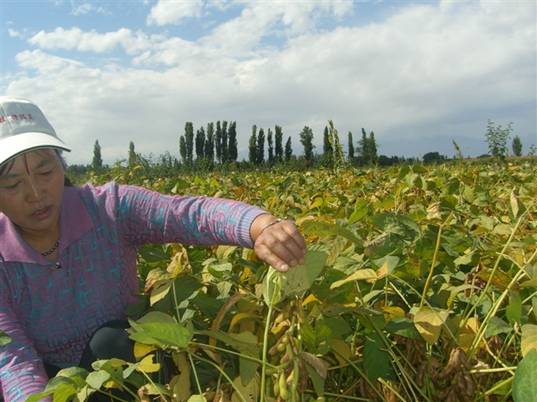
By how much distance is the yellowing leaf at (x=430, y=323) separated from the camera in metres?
1.14

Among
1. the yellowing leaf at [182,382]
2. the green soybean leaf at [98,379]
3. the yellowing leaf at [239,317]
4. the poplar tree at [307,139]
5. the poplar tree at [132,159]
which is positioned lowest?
the yellowing leaf at [182,382]

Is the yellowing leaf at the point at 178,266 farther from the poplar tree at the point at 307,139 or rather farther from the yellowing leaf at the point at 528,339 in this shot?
the poplar tree at the point at 307,139

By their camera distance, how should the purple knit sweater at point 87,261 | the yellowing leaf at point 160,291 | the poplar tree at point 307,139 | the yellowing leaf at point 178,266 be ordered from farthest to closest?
1. the poplar tree at point 307,139
2. the purple knit sweater at point 87,261
3. the yellowing leaf at point 178,266
4. the yellowing leaf at point 160,291

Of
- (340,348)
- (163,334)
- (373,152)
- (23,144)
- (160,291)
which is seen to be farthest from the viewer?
(373,152)

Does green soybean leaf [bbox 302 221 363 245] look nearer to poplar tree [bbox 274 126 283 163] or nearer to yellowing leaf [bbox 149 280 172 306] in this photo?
yellowing leaf [bbox 149 280 172 306]

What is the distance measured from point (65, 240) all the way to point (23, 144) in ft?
0.99

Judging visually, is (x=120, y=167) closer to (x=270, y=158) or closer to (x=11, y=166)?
(x=11, y=166)

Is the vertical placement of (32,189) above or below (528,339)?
above

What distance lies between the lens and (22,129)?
5.55 feet

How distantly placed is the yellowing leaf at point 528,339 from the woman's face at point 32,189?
1.18 metres

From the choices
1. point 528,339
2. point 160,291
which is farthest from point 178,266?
point 528,339

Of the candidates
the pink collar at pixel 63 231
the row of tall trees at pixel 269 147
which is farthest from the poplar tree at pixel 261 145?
the pink collar at pixel 63 231

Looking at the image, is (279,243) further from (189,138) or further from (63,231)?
(189,138)

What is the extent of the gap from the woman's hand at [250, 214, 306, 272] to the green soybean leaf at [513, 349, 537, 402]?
466 millimetres
